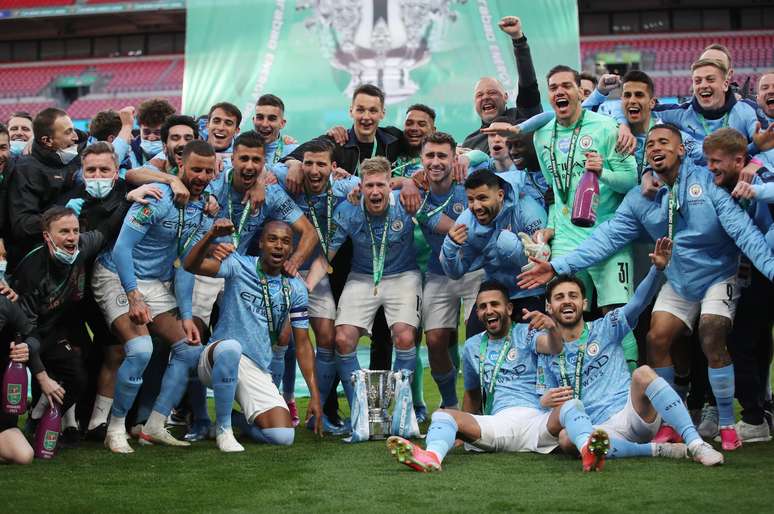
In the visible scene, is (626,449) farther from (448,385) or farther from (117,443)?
(117,443)

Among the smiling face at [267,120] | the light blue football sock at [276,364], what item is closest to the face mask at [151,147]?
the smiling face at [267,120]

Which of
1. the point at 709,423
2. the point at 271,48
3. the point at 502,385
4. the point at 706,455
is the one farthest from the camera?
the point at 271,48

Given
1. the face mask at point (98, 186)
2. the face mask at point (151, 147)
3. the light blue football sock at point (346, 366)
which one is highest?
the face mask at point (151, 147)

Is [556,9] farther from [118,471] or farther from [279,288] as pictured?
[118,471]

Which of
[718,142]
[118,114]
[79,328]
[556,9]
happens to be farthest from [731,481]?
[556,9]

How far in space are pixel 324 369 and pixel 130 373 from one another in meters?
1.24

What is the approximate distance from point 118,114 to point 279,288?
2.10 meters

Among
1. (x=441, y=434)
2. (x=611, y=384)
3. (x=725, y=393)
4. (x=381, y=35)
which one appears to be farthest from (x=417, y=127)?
(x=381, y=35)

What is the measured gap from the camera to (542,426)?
507 cm

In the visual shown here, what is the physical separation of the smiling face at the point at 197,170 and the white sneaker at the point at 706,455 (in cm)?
277

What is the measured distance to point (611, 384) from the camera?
16.5 ft

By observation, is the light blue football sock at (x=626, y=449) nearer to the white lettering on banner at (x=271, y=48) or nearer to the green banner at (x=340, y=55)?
the green banner at (x=340, y=55)

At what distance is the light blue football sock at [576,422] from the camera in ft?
A: 15.1

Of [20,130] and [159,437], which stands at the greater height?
[20,130]
